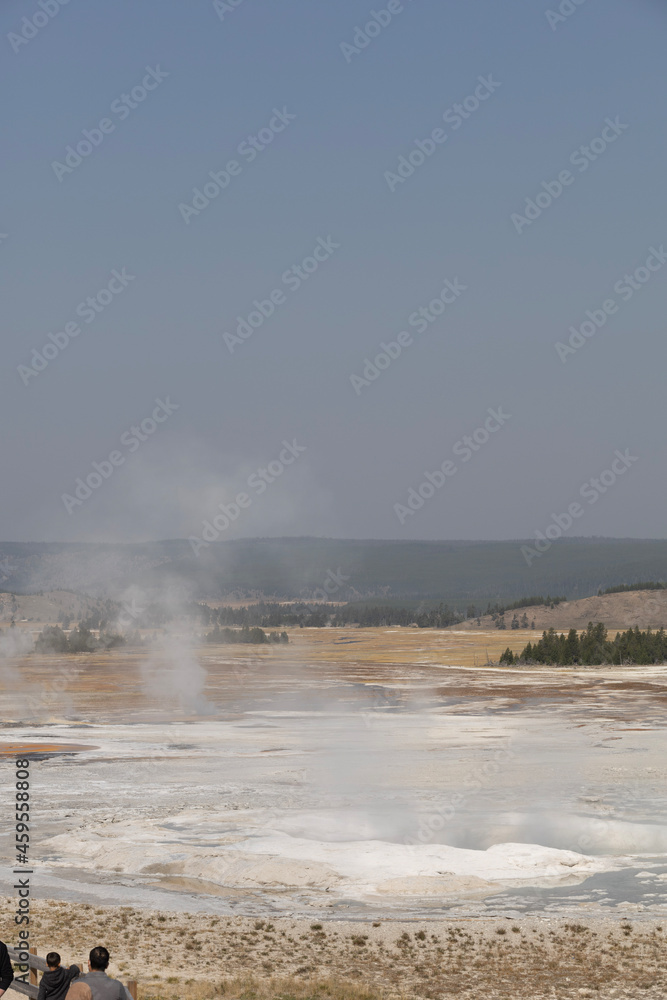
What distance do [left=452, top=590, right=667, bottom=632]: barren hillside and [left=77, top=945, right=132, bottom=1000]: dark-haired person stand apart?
438 ft

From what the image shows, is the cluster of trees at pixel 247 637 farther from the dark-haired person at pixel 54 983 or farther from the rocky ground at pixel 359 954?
the dark-haired person at pixel 54 983

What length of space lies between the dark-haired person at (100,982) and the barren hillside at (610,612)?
13351 cm

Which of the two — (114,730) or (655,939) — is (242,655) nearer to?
(114,730)

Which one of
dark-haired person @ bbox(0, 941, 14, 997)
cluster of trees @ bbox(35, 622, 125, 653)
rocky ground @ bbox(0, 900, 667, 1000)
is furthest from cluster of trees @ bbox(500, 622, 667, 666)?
dark-haired person @ bbox(0, 941, 14, 997)

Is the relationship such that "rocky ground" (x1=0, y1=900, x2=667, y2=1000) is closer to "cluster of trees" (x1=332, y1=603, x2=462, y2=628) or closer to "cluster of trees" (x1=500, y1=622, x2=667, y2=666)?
"cluster of trees" (x1=500, y1=622, x2=667, y2=666)

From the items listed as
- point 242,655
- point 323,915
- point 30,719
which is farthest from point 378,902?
point 242,655

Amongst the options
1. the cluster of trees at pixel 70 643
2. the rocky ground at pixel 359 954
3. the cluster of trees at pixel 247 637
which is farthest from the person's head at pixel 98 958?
the cluster of trees at pixel 247 637

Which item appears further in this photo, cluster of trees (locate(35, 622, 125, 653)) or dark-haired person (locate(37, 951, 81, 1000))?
cluster of trees (locate(35, 622, 125, 653))

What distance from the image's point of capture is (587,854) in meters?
22.7

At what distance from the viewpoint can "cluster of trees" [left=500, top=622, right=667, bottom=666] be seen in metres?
89.7

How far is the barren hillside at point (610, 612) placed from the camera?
141375 mm

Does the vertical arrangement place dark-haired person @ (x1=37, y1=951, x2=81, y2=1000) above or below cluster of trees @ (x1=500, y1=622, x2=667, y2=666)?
below

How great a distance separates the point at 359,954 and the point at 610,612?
135042 mm

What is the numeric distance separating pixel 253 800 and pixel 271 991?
587 inches
